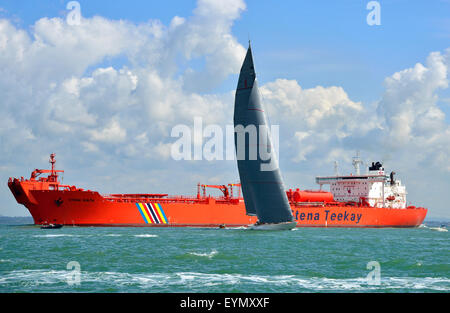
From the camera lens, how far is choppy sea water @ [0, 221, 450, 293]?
688 inches

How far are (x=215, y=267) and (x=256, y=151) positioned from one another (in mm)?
20832

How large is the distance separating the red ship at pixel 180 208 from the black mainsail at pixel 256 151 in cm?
1161

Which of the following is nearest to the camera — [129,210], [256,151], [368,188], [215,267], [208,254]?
[215,267]

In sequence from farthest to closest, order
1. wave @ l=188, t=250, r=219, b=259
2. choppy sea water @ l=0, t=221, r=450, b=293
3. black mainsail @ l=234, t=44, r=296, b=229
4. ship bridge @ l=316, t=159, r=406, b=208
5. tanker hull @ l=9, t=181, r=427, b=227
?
ship bridge @ l=316, t=159, r=406, b=208 → tanker hull @ l=9, t=181, r=427, b=227 → black mainsail @ l=234, t=44, r=296, b=229 → wave @ l=188, t=250, r=219, b=259 → choppy sea water @ l=0, t=221, r=450, b=293

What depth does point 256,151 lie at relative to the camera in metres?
41.9

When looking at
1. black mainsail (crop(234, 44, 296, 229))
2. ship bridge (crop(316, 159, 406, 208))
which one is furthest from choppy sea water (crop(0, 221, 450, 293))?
ship bridge (crop(316, 159, 406, 208))

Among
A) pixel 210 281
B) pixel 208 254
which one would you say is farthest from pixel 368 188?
pixel 210 281

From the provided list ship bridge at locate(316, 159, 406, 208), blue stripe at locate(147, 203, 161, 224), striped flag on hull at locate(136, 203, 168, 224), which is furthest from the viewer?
ship bridge at locate(316, 159, 406, 208)

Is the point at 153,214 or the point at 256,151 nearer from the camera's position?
the point at 256,151

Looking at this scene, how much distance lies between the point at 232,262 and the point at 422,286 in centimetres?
851

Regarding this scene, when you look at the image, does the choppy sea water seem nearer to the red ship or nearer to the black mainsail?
the black mainsail

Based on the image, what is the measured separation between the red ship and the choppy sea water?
1577 cm

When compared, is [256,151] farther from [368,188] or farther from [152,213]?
[368,188]

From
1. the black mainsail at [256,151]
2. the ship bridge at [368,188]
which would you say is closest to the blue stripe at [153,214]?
the black mainsail at [256,151]
